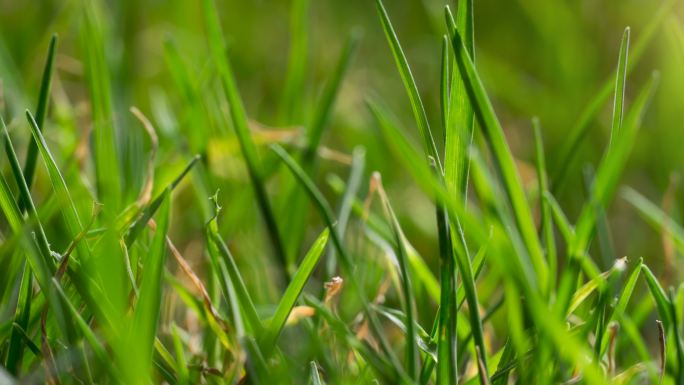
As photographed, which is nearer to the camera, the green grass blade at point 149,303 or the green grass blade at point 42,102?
the green grass blade at point 149,303

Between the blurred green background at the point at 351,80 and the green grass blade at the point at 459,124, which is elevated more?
the green grass blade at the point at 459,124

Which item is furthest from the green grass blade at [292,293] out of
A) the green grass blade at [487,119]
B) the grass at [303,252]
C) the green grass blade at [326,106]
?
the green grass blade at [326,106]

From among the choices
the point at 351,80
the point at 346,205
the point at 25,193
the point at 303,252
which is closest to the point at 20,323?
the point at 25,193

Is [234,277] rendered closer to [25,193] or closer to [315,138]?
[25,193]

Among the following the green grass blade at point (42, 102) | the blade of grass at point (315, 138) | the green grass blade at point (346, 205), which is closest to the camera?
the green grass blade at point (42, 102)

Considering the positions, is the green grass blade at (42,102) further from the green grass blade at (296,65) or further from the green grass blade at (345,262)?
the green grass blade at (296,65)

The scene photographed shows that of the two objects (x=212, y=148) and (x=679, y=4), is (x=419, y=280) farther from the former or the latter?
(x=679, y=4)

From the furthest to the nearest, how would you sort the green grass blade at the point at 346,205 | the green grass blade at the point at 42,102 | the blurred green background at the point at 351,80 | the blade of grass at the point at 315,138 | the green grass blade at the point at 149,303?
the blurred green background at the point at 351,80
the blade of grass at the point at 315,138
the green grass blade at the point at 346,205
the green grass blade at the point at 42,102
the green grass blade at the point at 149,303

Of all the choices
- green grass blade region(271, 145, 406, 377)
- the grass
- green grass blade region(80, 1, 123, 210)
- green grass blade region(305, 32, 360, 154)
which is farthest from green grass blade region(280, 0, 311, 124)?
green grass blade region(271, 145, 406, 377)
